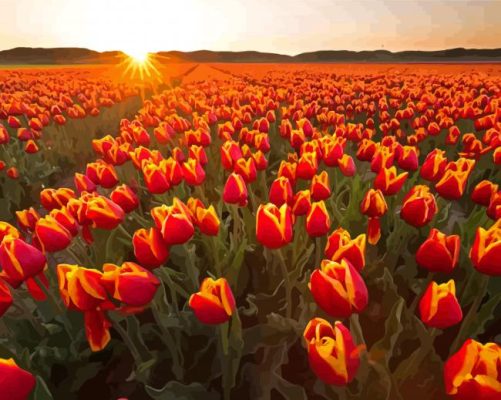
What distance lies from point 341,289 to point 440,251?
52cm

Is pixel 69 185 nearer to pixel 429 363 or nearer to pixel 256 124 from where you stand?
pixel 256 124

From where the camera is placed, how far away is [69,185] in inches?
254

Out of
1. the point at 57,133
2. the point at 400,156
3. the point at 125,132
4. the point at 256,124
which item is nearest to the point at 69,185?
the point at 57,133

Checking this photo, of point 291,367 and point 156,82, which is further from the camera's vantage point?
point 156,82

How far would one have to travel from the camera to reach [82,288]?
4.86ft

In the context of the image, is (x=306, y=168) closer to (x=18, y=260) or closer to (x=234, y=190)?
(x=234, y=190)

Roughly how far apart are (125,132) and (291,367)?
3129 mm

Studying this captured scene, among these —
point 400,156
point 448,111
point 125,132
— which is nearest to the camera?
point 400,156

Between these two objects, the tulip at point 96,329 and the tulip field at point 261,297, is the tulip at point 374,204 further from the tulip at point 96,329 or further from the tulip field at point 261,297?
the tulip at point 96,329

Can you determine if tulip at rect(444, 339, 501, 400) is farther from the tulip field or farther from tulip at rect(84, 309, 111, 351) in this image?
tulip at rect(84, 309, 111, 351)

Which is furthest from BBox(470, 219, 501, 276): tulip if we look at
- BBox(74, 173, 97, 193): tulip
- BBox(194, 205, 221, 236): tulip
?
BBox(74, 173, 97, 193): tulip

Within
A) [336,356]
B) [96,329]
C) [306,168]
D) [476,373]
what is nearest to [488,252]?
[476,373]

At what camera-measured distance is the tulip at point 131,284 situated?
1498mm

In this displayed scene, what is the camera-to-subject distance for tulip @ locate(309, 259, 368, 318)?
4.35ft
